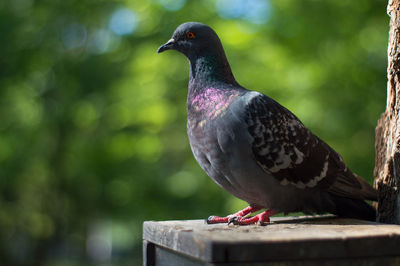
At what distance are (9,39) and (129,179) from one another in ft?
9.69

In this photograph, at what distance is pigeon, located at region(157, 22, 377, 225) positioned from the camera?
2459 mm

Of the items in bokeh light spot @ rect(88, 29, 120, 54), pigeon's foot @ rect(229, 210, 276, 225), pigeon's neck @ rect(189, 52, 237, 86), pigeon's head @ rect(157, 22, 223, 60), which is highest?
bokeh light spot @ rect(88, 29, 120, 54)

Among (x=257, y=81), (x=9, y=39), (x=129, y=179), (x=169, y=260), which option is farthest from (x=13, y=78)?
(x=169, y=260)

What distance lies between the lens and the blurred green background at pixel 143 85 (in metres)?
5.62

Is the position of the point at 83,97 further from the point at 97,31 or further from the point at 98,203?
the point at 98,203

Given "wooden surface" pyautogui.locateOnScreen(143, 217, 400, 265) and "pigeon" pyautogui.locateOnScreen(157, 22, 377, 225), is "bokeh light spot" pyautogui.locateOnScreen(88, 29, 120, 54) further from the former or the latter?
"wooden surface" pyautogui.locateOnScreen(143, 217, 400, 265)

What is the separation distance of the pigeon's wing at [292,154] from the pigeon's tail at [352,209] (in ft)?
0.19

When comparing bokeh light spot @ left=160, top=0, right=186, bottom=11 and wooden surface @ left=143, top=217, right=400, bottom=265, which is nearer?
wooden surface @ left=143, top=217, right=400, bottom=265

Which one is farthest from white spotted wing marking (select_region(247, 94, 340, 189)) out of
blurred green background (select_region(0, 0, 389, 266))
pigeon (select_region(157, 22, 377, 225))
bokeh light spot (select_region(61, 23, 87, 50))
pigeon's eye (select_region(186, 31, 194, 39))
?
bokeh light spot (select_region(61, 23, 87, 50))

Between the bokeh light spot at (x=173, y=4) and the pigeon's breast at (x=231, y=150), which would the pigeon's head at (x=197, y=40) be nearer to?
the pigeon's breast at (x=231, y=150)

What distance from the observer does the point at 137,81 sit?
7430mm

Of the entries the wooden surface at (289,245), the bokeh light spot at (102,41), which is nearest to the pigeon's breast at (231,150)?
the wooden surface at (289,245)

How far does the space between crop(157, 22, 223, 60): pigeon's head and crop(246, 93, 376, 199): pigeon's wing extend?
1.43 ft

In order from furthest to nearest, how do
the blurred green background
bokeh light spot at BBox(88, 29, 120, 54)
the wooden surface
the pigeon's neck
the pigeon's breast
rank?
bokeh light spot at BBox(88, 29, 120, 54)
the blurred green background
the pigeon's neck
the pigeon's breast
the wooden surface
